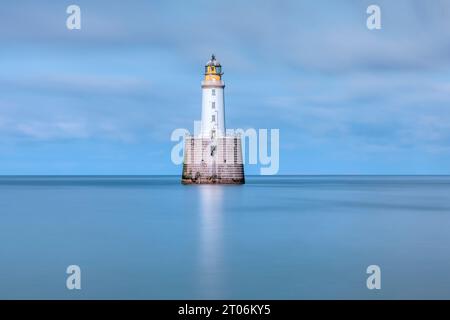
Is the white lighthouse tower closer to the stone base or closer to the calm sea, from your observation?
the stone base

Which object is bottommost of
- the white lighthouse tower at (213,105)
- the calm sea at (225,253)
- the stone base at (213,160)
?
the calm sea at (225,253)

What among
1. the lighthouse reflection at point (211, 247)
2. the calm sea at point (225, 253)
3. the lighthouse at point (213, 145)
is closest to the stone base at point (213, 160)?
the lighthouse at point (213, 145)

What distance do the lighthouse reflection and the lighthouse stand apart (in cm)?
1095

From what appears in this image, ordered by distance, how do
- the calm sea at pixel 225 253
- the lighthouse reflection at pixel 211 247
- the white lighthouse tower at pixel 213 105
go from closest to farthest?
the calm sea at pixel 225 253 < the lighthouse reflection at pixel 211 247 < the white lighthouse tower at pixel 213 105

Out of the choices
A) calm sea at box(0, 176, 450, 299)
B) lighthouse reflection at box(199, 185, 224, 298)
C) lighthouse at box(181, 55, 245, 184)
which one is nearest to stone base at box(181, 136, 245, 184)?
lighthouse at box(181, 55, 245, 184)

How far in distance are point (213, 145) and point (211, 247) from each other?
1320 inches

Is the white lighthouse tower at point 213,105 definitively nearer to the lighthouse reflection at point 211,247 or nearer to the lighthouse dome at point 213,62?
the lighthouse dome at point 213,62

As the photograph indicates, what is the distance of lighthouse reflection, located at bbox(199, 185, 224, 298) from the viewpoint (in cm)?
1656

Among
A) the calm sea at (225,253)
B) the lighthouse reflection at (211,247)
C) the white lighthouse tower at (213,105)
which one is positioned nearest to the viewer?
the calm sea at (225,253)

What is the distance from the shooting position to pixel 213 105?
5631 cm

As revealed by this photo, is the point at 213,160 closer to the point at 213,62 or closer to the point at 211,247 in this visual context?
the point at 213,62

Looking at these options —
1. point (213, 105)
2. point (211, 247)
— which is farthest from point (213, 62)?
point (211, 247)

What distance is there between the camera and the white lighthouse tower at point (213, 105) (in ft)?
185
